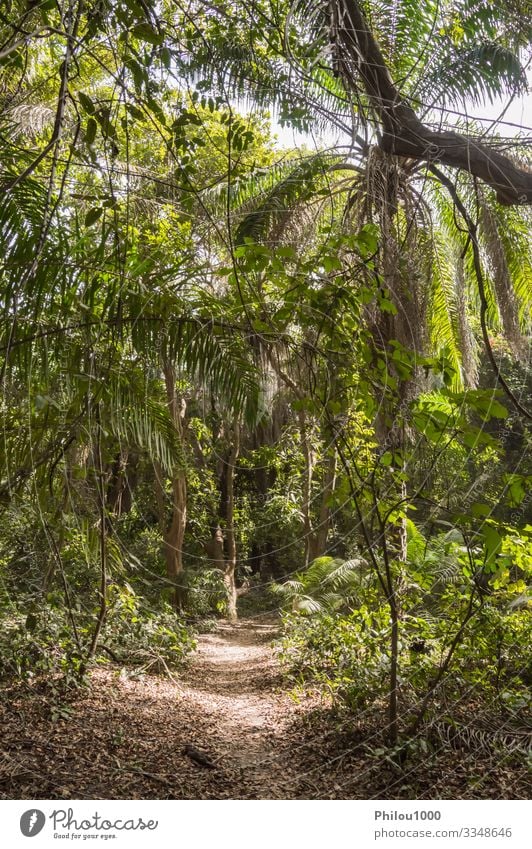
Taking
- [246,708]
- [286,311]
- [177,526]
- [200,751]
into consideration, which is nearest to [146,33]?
[286,311]

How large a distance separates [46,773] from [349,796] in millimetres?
1127

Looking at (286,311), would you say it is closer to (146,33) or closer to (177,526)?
(146,33)

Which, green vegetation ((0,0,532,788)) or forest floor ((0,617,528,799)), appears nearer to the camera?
green vegetation ((0,0,532,788))

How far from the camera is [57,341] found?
223 cm

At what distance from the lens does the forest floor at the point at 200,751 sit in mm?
2262

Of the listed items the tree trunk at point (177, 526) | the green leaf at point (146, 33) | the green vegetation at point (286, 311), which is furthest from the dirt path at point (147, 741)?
the tree trunk at point (177, 526)

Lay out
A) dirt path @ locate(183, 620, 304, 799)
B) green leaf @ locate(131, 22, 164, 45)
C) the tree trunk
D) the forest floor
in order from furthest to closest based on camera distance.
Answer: the tree trunk < dirt path @ locate(183, 620, 304, 799) < the forest floor < green leaf @ locate(131, 22, 164, 45)

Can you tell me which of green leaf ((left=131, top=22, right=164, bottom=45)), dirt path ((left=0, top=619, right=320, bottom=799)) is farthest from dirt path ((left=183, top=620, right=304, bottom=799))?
green leaf ((left=131, top=22, right=164, bottom=45))

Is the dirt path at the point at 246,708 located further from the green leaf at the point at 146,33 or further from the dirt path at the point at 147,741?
the green leaf at the point at 146,33

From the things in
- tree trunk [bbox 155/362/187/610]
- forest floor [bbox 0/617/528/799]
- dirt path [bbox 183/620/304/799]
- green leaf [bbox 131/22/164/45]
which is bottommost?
dirt path [bbox 183/620/304/799]

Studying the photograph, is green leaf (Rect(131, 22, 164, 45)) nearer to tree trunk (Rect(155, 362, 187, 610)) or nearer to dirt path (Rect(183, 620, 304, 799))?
dirt path (Rect(183, 620, 304, 799))

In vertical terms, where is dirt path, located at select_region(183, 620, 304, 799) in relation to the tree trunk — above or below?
below

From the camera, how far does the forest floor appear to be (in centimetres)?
226

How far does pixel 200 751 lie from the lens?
2.81 metres
